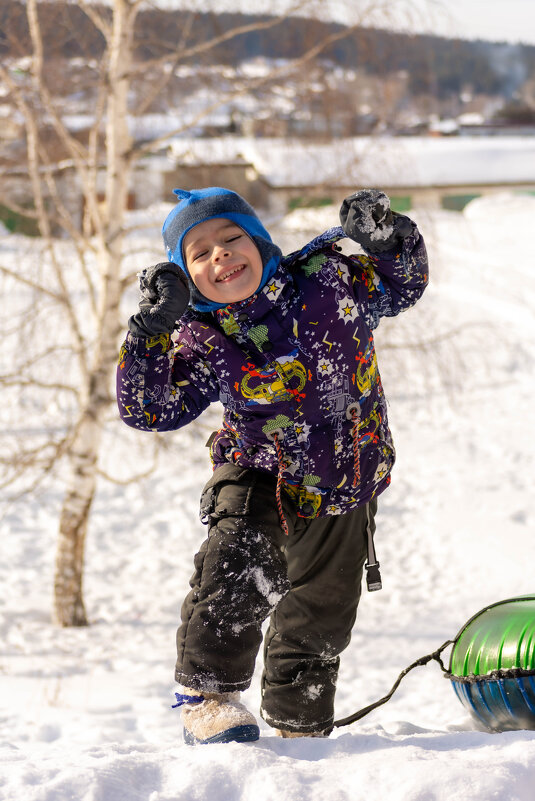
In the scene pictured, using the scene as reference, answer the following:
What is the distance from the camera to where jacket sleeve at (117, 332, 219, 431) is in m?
2.14

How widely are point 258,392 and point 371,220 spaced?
527 millimetres

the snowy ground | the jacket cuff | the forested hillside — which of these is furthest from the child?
the forested hillside

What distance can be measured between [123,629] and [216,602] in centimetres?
427

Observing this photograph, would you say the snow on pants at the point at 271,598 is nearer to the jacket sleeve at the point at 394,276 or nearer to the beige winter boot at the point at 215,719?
the beige winter boot at the point at 215,719

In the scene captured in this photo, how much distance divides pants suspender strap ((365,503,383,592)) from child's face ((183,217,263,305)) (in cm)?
75

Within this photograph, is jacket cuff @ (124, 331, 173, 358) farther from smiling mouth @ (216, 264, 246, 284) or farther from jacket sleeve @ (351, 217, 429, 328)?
jacket sleeve @ (351, 217, 429, 328)

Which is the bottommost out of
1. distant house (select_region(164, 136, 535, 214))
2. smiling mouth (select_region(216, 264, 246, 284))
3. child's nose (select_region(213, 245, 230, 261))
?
smiling mouth (select_region(216, 264, 246, 284))

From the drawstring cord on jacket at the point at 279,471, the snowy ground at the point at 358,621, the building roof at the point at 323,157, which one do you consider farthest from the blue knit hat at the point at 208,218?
the building roof at the point at 323,157

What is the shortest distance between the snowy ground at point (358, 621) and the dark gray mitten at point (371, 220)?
1.24 m

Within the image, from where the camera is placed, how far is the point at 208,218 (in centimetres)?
227

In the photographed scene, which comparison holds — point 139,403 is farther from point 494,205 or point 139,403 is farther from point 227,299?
point 494,205

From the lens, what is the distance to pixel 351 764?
1862mm

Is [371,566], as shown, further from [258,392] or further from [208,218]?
[208,218]

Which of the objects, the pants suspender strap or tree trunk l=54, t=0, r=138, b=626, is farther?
tree trunk l=54, t=0, r=138, b=626
